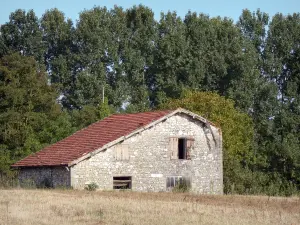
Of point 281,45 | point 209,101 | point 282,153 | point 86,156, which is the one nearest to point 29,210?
point 86,156

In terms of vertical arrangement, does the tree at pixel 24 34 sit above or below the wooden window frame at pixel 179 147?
above

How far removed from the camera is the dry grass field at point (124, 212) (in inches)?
966

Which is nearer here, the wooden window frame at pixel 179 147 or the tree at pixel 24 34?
the wooden window frame at pixel 179 147

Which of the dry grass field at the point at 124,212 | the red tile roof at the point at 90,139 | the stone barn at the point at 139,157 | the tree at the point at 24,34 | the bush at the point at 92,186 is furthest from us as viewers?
the tree at the point at 24,34

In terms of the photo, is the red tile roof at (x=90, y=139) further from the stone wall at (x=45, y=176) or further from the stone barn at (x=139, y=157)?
the stone wall at (x=45, y=176)

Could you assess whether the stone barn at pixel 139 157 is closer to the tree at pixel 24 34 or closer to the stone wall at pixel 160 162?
the stone wall at pixel 160 162

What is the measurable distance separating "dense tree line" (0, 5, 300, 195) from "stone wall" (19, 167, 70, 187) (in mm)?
12541

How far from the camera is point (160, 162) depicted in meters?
46.8

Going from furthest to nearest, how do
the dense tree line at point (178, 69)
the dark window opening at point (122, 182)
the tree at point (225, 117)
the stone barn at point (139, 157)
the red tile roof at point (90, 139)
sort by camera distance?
the dense tree line at point (178, 69) → the tree at point (225, 117) → the dark window opening at point (122, 182) → the red tile roof at point (90, 139) → the stone barn at point (139, 157)

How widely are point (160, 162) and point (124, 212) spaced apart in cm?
2018

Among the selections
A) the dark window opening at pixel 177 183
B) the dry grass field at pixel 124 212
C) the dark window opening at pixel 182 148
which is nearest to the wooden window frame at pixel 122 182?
the dark window opening at pixel 177 183

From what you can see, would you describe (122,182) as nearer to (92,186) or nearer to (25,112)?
(92,186)

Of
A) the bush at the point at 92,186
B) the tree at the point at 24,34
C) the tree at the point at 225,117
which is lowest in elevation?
the bush at the point at 92,186

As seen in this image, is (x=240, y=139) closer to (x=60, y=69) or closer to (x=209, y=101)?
(x=209, y=101)
